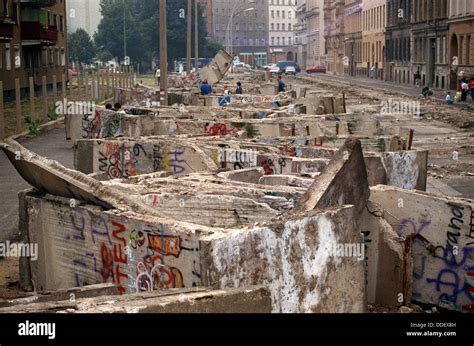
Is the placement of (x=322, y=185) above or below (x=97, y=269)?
above

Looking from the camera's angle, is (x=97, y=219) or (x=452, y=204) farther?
(x=452, y=204)

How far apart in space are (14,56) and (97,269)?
155 feet

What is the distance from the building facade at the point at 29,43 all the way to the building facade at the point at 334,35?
192 ft

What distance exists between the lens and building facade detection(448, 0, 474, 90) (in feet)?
194

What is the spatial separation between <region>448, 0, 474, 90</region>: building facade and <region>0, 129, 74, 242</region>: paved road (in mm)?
31971

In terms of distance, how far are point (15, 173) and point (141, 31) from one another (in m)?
87.0

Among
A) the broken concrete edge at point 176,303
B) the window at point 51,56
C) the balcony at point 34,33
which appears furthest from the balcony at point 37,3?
the broken concrete edge at point 176,303

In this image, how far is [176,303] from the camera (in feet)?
22.0

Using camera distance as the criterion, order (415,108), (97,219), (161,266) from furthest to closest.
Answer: (415,108)
(97,219)
(161,266)

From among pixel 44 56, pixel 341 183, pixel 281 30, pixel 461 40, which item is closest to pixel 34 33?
pixel 44 56

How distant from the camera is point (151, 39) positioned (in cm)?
10694
